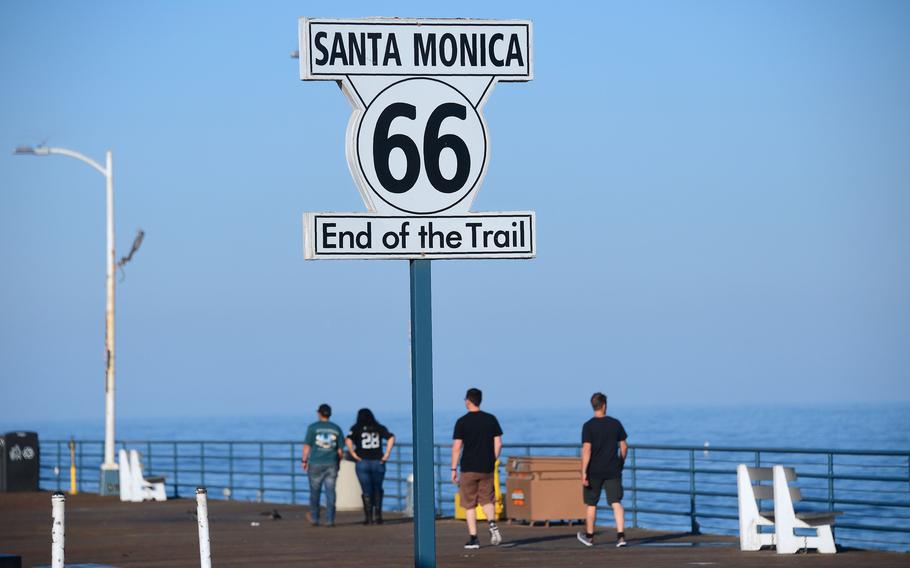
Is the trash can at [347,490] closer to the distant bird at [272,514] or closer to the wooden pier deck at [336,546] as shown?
the wooden pier deck at [336,546]

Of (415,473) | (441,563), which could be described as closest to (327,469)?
(441,563)

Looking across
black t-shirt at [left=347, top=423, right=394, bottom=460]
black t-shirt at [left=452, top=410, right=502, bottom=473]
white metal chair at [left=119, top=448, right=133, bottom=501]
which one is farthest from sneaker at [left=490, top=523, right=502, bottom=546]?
white metal chair at [left=119, top=448, right=133, bottom=501]

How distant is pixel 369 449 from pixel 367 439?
165mm

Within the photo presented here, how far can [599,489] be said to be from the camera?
69.1 ft

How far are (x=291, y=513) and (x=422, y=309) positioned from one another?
21.6 meters

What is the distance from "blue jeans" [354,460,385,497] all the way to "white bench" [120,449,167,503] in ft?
34.9

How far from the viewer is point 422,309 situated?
8781 mm

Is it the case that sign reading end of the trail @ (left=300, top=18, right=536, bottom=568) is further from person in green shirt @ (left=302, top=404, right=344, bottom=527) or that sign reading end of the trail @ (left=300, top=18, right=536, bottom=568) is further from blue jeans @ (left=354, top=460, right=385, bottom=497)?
person in green shirt @ (left=302, top=404, right=344, bottom=527)

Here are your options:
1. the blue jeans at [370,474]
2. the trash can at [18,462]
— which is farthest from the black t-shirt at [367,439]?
the trash can at [18,462]

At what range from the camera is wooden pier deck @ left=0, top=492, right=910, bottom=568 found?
1880 cm

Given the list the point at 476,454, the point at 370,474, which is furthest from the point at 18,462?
the point at 476,454

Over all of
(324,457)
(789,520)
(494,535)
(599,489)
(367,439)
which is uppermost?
(367,439)

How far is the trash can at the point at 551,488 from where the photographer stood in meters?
24.7

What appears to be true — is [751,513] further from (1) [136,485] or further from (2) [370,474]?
(1) [136,485]
